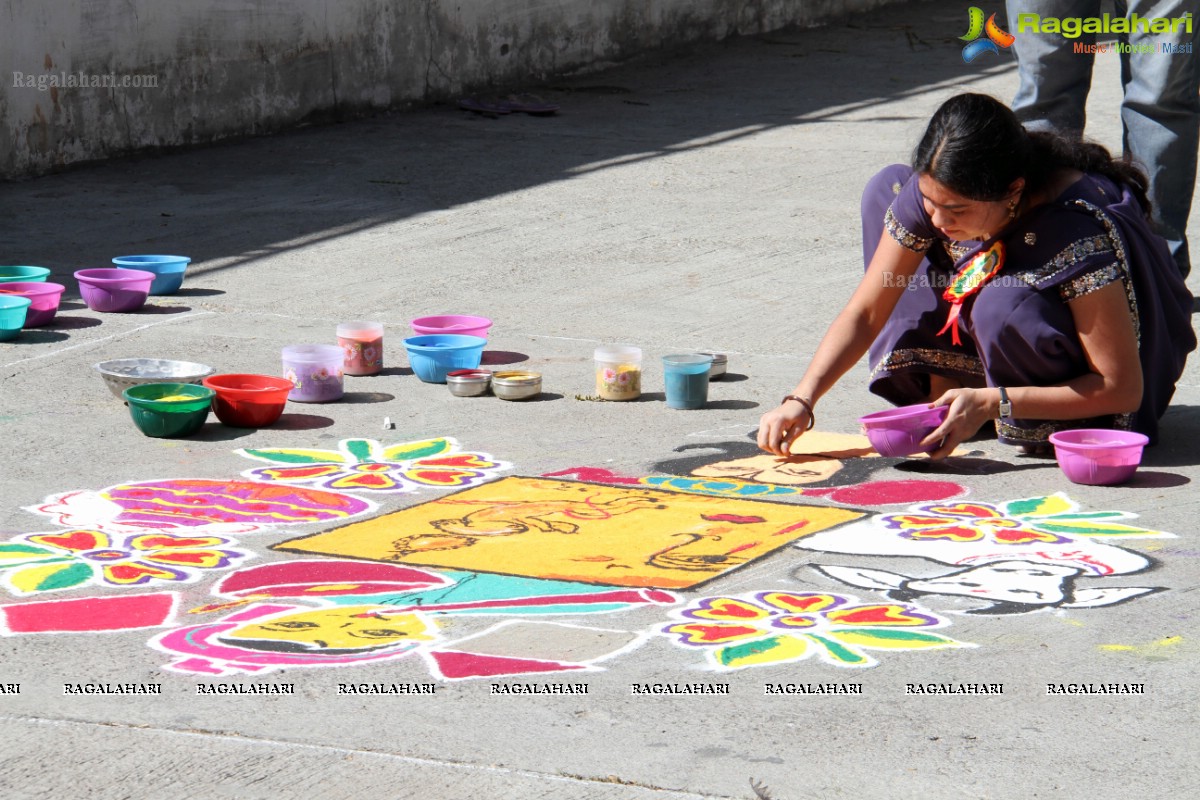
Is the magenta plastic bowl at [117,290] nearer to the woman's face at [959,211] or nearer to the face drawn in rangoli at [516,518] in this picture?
the face drawn in rangoli at [516,518]

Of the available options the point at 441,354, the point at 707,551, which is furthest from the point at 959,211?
the point at 441,354

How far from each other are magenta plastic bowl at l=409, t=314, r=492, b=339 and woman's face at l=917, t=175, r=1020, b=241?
6.88 feet

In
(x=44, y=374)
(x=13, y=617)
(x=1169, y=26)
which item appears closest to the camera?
(x=13, y=617)

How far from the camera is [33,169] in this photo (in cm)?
970

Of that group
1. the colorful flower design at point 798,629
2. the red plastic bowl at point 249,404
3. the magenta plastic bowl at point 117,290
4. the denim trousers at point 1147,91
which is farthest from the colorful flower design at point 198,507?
the denim trousers at point 1147,91

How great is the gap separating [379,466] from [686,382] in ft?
3.55

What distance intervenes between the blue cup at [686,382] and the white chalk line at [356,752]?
8.78 ft

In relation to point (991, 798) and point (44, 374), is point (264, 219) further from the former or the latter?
point (991, 798)

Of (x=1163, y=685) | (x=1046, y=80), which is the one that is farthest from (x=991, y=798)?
(x=1046, y=80)

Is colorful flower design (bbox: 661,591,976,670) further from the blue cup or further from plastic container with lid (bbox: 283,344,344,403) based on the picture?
plastic container with lid (bbox: 283,344,344,403)

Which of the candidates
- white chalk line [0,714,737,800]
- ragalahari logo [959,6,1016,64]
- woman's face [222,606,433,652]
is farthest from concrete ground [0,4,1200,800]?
ragalahari logo [959,6,1016,64]

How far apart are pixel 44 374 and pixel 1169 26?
4217 mm

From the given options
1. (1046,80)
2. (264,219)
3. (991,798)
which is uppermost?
(1046,80)

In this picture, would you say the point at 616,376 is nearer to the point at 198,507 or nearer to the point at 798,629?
the point at 198,507
